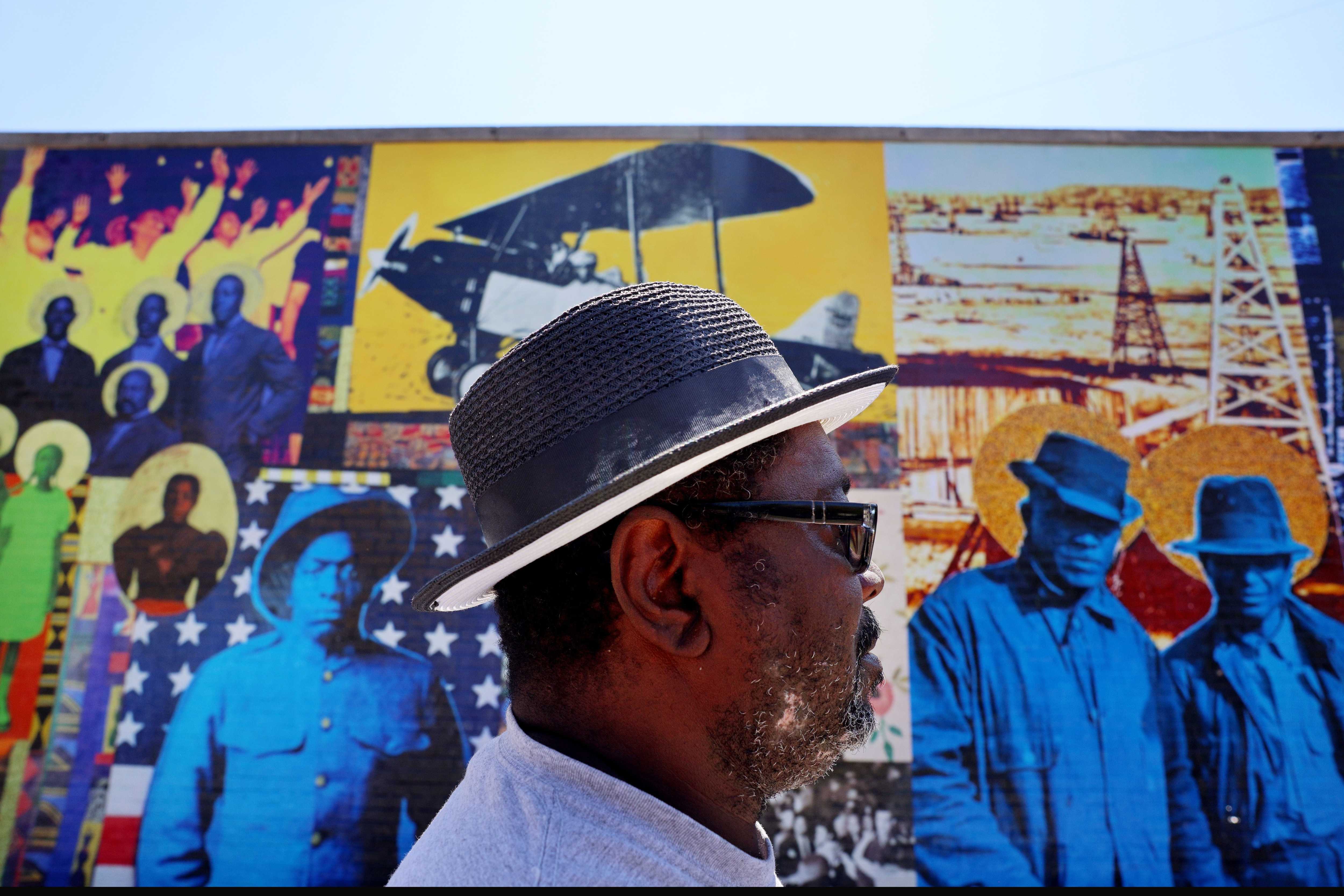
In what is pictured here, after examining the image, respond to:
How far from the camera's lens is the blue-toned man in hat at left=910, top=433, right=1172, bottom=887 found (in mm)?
5965

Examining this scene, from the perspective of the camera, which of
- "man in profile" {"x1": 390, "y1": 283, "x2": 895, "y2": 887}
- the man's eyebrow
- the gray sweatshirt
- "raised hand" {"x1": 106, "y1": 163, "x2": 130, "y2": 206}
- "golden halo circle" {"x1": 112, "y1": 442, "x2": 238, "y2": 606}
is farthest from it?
"raised hand" {"x1": 106, "y1": 163, "x2": 130, "y2": 206}

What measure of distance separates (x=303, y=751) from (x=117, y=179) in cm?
534

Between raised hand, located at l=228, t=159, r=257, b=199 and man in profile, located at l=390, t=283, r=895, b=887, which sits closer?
man in profile, located at l=390, t=283, r=895, b=887

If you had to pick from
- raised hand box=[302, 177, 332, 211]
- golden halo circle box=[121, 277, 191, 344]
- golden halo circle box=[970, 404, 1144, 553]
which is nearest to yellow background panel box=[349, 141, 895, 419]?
raised hand box=[302, 177, 332, 211]

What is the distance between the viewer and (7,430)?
6.91 metres

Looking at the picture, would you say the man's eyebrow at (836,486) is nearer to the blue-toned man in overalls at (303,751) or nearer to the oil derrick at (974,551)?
the oil derrick at (974,551)

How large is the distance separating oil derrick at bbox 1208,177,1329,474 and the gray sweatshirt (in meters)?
7.10

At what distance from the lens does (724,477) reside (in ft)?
4.44

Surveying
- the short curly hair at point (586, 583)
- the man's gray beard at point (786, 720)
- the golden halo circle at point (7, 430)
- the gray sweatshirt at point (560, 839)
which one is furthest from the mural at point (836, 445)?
the gray sweatshirt at point (560, 839)

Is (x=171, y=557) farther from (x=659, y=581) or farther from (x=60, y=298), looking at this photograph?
(x=659, y=581)

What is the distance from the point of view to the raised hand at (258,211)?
732 centimetres

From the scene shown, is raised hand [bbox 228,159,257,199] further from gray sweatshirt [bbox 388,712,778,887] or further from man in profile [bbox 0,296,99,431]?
gray sweatshirt [bbox 388,712,778,887]

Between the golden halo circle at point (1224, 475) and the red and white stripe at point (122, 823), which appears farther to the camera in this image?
the golden halo circle at point (1224, 475)

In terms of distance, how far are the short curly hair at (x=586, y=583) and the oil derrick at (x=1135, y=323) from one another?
656cm
